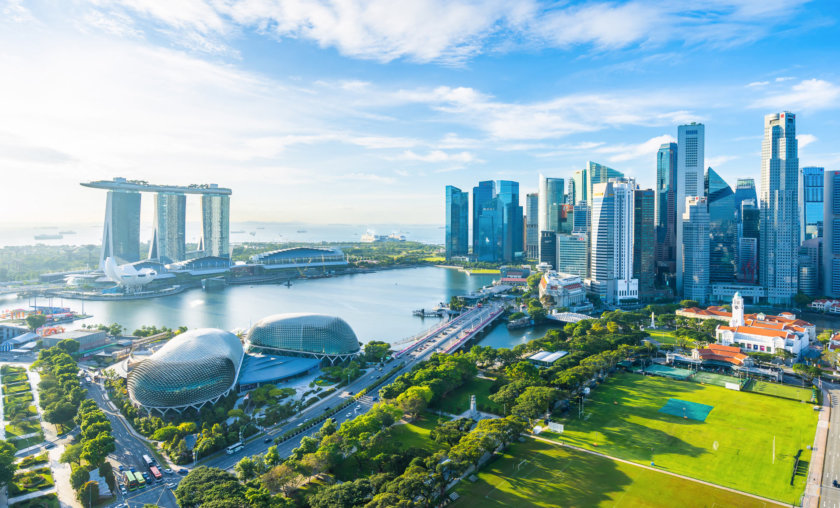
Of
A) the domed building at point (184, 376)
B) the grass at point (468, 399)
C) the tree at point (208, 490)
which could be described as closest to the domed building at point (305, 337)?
the domed building at point (184, 376)

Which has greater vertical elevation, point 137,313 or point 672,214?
point 672,214

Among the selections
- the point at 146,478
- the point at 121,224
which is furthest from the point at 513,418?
the point at 121,224

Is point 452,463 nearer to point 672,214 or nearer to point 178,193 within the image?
point 672,214

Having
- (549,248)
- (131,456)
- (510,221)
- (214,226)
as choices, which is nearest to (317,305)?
(131,456)

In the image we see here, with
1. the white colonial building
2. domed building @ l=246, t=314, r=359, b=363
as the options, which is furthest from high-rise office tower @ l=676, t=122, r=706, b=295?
domed building @ l=246, t=314, r=359, b=363

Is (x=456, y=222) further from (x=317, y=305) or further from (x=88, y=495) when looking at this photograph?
(x=88, y=495)

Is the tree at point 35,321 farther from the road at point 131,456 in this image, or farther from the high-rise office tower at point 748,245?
the high-rise office tower at point 748,245
